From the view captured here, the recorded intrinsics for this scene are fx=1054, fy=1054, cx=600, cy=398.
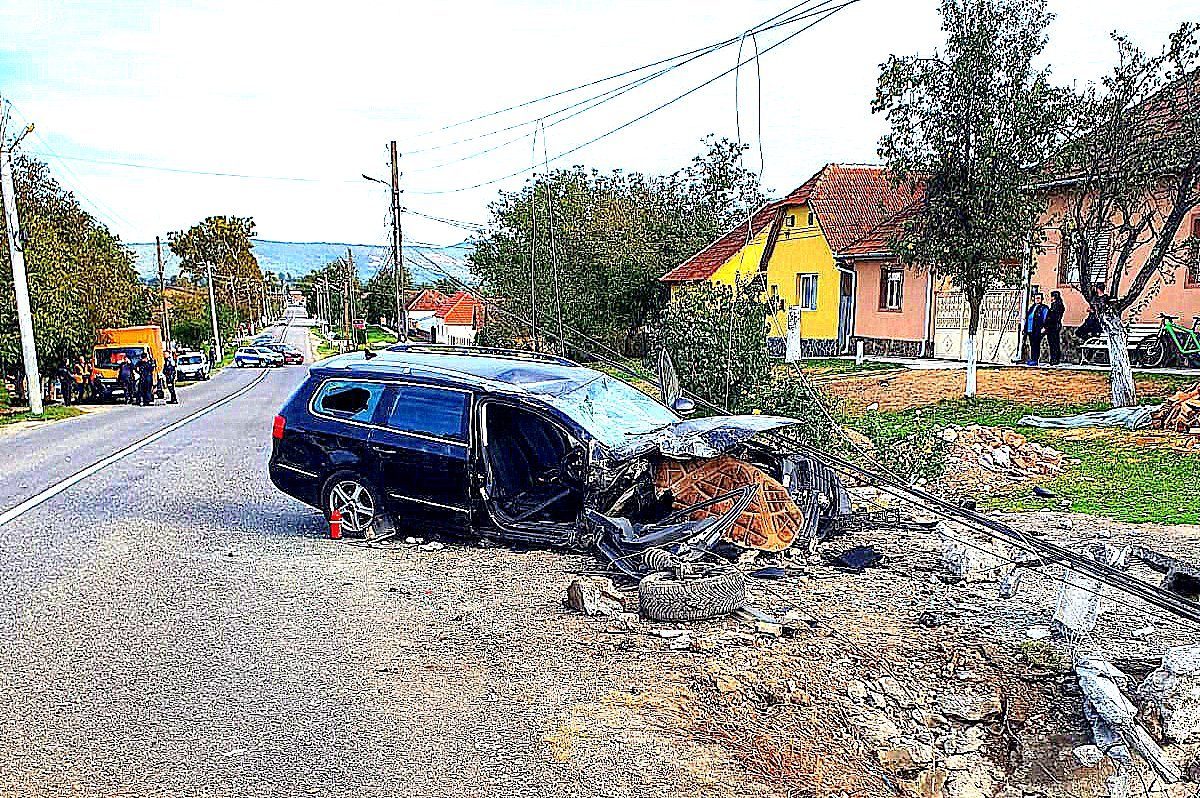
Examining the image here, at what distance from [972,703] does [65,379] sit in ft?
111

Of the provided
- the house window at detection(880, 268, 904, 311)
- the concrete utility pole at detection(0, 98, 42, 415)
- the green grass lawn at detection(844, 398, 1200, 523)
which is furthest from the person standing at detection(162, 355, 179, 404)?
the green grass lawn at detection(844, 398, 1200, 523)

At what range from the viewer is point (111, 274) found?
43719 mm

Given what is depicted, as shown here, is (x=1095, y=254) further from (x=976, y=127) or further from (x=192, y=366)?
(x=192, y=366)

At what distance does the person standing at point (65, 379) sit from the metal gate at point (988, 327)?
26.6 m

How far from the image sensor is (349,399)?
31.4 ft

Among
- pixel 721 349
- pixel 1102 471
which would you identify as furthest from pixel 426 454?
pixel 1102 471

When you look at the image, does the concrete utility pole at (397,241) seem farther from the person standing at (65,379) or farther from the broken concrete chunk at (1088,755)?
the broken concrete chunk at (1088,755)

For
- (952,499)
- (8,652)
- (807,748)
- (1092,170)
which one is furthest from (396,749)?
Answer: (1092,170)

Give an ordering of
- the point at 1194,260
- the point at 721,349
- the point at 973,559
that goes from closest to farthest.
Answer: the point at 973,559 → the point at 721,349 → the point at 1194,260

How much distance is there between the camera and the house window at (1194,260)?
21.6m

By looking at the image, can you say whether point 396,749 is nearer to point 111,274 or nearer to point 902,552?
point 902,552

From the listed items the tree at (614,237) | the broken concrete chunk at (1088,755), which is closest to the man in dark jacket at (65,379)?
the tree at (614,237)

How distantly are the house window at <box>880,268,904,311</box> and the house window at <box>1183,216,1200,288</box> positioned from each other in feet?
30.0

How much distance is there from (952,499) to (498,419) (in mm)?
5155
